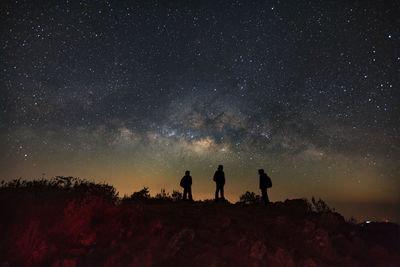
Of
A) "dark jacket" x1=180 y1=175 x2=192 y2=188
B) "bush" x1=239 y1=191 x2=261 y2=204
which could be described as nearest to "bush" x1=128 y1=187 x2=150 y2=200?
"dark jacket" x1=180 y1=175 x2=192 y2=188

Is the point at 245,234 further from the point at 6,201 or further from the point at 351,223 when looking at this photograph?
the point at 6,201

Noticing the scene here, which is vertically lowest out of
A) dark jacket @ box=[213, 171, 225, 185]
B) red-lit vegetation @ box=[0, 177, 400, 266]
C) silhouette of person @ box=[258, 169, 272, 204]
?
red-lit vegetation @ box=[0, 177, 400, 266]

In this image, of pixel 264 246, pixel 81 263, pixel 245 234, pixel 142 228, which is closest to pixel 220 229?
pixel 245 234

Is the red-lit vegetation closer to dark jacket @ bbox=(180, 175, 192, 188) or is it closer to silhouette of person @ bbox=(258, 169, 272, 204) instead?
silhouette of person @ bbox=(258, 169, 272, 204)

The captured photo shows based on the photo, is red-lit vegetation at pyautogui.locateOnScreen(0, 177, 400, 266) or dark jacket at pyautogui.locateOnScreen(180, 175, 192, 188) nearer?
red-lit vegetation at pyautogui.locateOnScreen(0, 177, 400, 266)

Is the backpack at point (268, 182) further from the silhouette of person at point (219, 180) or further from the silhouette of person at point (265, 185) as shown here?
the silhouette of person at point (219, 180)

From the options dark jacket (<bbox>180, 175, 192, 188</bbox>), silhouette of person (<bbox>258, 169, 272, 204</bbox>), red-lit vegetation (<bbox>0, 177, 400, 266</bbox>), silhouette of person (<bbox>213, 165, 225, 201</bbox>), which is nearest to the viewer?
red-lit vegetation (<bbox>0, 177, 400, 266</bbox>)

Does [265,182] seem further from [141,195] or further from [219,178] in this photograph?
[141,195]

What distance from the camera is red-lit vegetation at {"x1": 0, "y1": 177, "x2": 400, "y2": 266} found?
212 inches

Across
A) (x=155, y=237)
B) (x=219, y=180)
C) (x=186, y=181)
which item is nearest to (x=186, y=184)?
(x=186, y=181)

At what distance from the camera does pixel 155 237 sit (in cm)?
614

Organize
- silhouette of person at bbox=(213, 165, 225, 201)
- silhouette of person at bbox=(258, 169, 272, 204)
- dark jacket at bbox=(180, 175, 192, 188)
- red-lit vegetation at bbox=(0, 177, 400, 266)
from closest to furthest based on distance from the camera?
red-lit vegetation at bbox=(0, 177, 400, 266) < silhouette of person at bbox=(258, 169, 272, 204) < silhouette of person at bbox=(213, 165, 225, 201) < dark jacket at bbox=(180, 175, 192, 188)

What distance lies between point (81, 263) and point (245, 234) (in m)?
3.99

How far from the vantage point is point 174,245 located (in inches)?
241
